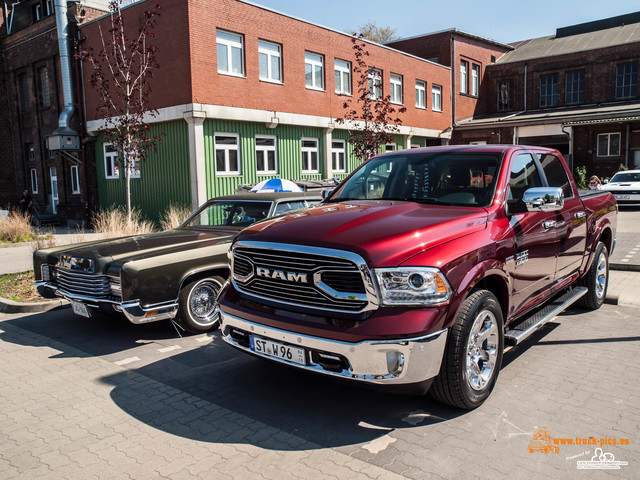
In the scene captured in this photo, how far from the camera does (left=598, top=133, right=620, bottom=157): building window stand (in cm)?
3052

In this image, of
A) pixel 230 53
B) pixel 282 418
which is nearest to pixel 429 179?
pixel 282 418

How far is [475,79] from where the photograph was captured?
35.3 m

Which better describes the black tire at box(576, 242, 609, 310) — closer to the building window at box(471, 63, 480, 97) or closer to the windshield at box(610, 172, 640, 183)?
the windshield at box(610, 172, 640, 183)

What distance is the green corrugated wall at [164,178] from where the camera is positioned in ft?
60.1

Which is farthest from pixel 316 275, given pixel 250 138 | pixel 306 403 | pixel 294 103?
pixel 294 103

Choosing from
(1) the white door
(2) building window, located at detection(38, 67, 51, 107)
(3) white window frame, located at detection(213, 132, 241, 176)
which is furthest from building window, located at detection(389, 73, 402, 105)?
(1) the white door

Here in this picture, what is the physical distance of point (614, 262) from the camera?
9586mm

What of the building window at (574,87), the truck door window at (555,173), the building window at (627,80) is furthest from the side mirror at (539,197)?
the building window at (574,87)

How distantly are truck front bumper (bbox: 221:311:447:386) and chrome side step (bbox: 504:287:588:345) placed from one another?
1.11 meters

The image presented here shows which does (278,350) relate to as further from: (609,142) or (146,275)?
(609,142)

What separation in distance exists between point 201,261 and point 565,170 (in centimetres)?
419

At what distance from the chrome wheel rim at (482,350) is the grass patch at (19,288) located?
648 cm

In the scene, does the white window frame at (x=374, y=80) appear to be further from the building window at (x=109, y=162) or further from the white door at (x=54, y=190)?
the white door at (x=54, y=190)

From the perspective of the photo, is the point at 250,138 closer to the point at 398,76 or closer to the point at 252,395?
the point at 398,76
